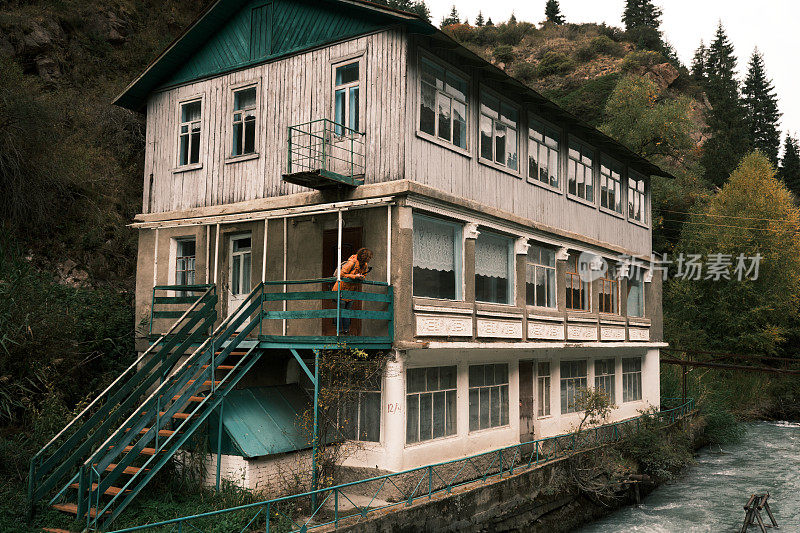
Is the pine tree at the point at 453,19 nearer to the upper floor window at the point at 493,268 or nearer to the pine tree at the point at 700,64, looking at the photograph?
the pine tree at the point at 700,64

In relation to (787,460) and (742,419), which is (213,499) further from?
(742,419)

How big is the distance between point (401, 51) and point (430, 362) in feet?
23.4

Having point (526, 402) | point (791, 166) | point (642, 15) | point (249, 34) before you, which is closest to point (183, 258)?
point (249, 34)

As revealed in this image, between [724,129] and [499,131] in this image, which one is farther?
[724,129]

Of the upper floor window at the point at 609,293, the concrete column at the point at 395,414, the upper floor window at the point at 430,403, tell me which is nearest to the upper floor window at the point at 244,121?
the concrete column at the point at 395,414

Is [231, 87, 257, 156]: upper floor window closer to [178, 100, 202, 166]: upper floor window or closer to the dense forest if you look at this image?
[178, 100, 202, 166]: upper floor window

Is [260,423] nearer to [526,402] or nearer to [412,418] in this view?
[412,418]

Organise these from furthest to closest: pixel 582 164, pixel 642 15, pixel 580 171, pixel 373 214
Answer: pixel 642 15 < pixel 582 164 < pixel 580 171 < pixel 373 214

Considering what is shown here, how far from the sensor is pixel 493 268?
18.4m

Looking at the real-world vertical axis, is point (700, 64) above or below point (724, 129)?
above

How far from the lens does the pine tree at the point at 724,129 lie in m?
57.7

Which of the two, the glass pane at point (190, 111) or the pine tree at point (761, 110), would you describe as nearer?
the glass pane at point (190, 111)

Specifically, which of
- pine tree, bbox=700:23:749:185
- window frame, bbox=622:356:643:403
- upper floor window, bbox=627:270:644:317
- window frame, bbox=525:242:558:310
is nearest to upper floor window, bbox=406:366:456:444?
window frame, bbox=525:242:558:310

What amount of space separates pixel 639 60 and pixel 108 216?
64.1m
